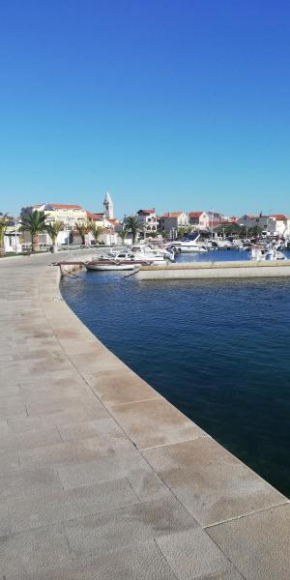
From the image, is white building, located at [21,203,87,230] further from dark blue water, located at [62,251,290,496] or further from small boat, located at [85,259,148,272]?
dark blue water, located at [62,251,290,496]

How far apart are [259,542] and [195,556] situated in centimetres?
72

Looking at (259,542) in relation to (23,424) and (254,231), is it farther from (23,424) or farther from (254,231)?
(254,231)

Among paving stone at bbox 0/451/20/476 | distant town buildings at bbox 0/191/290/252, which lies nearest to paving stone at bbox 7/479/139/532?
paving stone at bbox 0/451/20/476

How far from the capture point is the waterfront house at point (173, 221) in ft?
555

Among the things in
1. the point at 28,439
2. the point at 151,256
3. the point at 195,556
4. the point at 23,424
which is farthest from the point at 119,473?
the point at 151,256

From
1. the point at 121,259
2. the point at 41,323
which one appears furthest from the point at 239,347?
the point at 121,259

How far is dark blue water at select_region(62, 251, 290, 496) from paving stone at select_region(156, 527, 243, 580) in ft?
10.6

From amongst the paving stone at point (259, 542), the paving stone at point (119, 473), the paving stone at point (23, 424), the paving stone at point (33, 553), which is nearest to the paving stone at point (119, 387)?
the paving stone at point (23, 424)

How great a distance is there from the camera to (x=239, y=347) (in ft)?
51.0

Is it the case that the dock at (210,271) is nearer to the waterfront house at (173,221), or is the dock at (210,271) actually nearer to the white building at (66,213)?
the white building at (66,213)

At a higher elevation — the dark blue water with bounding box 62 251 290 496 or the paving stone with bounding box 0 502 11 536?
the paving stone with bounding box 0 502 11 536

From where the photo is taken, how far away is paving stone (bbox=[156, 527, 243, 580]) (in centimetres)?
399

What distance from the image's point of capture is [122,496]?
5191 millimetres

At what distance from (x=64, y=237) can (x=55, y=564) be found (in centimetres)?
11050
